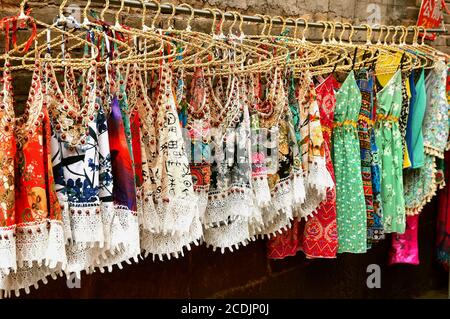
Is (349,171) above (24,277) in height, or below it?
above

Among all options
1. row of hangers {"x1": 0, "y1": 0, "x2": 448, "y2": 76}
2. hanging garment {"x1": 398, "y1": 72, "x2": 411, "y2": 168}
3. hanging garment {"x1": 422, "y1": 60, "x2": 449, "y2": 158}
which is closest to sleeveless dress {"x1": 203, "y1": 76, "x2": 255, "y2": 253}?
row of hangers {"x1": 0, "y1": 0, "x2": 448, "y2": 76}

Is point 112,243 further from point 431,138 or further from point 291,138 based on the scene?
point 431,138

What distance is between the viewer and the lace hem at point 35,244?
161 cm

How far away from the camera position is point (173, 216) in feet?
6.40

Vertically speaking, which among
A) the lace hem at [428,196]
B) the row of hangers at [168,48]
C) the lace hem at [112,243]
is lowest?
the lace hem at [428,196]

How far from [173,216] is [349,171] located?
1.06m

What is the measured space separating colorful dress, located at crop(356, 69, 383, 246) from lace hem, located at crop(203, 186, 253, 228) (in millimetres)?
847

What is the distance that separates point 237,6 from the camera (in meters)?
3.04

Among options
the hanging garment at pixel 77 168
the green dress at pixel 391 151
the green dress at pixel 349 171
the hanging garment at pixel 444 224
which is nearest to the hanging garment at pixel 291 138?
the green dress at pixel 349 171

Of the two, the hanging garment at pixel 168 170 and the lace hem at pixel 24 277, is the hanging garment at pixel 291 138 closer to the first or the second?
the hanging garment at pixel 168 170

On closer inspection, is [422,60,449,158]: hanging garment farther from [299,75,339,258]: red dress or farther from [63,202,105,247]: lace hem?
[63,202,105,247]: lace hem

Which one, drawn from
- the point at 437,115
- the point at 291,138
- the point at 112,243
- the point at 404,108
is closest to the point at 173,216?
the point at 112,243
